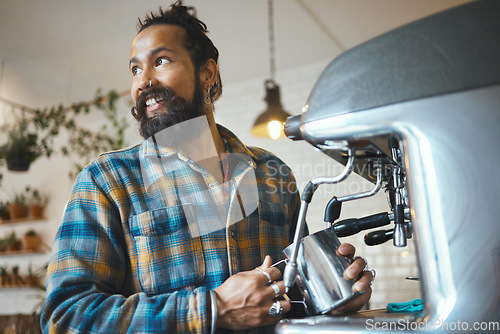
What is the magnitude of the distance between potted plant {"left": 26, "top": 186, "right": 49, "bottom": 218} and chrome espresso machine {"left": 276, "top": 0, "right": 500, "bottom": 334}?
14.9ft

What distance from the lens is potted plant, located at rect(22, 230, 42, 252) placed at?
4.48m

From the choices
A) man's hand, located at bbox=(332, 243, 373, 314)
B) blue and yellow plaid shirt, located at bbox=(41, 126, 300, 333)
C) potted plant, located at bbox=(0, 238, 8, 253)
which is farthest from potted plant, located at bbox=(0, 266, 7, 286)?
man's hand, located at bbox=(332, 243, 373, 314)

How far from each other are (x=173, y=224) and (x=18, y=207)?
435 cm

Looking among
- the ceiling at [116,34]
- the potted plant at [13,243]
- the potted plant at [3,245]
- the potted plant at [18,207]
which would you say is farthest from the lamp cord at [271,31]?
the potted plant at [3,245]

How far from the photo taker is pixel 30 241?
14.7 feet

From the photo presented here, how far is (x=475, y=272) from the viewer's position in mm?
435

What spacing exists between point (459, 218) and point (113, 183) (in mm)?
549

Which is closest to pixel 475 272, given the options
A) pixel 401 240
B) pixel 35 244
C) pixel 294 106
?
pixel 401 240

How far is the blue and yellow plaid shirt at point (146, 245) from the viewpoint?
640 millimetres

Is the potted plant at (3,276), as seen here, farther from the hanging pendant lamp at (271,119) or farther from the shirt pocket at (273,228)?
the shirt pocket at (273,228)

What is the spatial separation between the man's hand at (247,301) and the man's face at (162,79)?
32cm

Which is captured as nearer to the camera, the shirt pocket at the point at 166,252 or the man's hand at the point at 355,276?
the man's hand at the point at 355,276

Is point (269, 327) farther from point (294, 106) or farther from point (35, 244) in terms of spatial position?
point (35, 244)

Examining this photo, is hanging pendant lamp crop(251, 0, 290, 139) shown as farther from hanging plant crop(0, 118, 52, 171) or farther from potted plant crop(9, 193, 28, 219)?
potted plant crop(9, 193, 28, 219)
